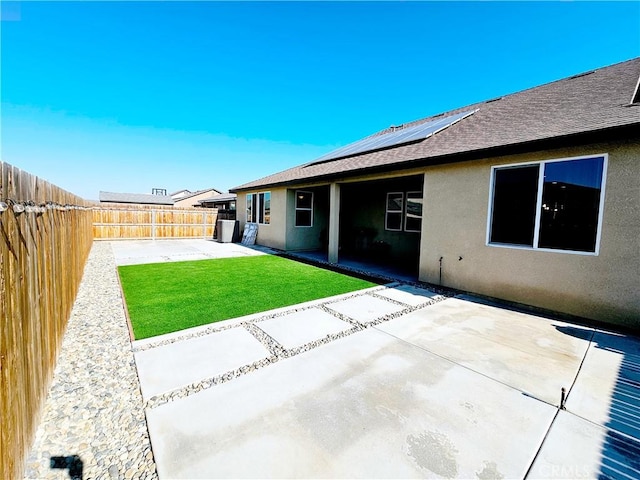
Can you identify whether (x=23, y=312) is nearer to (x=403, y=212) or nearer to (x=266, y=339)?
(x=266, y=339)

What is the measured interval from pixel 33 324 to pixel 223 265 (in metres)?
6.77

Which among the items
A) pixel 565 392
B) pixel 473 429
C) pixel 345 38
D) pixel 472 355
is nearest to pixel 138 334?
pixel 473 429

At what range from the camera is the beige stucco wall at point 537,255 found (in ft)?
13.9

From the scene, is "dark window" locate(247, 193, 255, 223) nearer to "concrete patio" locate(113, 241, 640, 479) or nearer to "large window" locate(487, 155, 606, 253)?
"concrete patio" locate(113, 241, 640, 479)

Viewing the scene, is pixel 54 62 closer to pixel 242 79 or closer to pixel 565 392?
pixel 242 79

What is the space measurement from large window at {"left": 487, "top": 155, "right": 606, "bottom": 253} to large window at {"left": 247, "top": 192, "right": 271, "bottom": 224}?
10.0 m

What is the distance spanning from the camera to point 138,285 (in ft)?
20.9

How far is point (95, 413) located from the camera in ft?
7.52

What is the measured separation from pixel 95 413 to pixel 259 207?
491 inches

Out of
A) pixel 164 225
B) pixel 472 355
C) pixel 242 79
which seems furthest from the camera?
pixel 164 225

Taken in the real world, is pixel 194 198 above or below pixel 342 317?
above

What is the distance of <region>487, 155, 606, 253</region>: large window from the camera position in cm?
458

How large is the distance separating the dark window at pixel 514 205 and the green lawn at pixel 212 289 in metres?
3.23

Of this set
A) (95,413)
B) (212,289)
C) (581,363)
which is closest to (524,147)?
(581,363)
